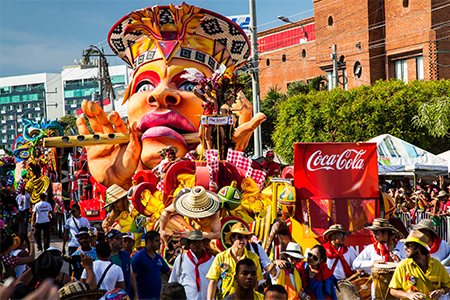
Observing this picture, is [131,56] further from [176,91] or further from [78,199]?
[78,199]

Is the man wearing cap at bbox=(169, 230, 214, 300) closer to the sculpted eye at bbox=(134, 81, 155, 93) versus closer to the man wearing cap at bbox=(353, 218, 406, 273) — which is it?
the man wearing cap at bbox=(353, 218, 406, 273)

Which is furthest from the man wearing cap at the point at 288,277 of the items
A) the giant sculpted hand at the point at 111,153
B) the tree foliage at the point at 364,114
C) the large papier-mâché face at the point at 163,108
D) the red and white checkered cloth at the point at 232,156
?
the tree foliage at the point at 364,114

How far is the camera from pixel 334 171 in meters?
9.87

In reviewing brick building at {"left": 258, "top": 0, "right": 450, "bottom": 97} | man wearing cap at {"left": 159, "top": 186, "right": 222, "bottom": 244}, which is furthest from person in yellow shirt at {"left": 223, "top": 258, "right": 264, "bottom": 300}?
brick building at {"left": 258, "top": 0, "right": 450, "bottom": 97}

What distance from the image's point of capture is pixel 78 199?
17469 millimetres

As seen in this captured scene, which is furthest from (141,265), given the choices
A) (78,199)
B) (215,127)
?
(78,199)

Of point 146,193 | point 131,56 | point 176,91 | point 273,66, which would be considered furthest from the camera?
point 273,66

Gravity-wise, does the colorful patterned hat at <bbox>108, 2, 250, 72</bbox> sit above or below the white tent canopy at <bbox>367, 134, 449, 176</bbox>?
above

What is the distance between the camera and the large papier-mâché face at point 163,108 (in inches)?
613

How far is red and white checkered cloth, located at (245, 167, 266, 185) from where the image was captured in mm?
12859

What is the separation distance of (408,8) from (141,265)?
36346mm

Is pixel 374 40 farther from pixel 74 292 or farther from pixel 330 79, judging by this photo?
pixel 74 292

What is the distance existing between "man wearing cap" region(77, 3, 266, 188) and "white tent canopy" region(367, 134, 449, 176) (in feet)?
13.5

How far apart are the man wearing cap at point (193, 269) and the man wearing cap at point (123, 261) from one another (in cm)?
45
